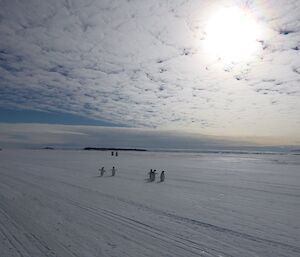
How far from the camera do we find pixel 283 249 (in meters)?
6.48

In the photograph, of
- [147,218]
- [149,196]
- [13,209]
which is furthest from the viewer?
[149,196]

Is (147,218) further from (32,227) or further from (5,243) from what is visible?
(5,243)

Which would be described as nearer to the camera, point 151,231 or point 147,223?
point 151,231

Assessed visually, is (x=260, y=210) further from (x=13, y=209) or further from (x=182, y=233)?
(x=13, y=209)

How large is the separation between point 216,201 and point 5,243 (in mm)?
7672

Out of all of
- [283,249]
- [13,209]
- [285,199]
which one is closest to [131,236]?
[283,249]

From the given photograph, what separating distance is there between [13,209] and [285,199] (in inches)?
384

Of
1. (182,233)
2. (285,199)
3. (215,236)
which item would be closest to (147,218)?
(182,233)

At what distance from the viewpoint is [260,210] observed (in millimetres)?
10375

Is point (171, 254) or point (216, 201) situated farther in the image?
point (216, 201)

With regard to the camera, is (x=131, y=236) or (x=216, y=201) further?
(x=216, y=201)

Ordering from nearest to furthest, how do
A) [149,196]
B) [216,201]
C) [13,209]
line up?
[13,209], [216,201], [149,196]

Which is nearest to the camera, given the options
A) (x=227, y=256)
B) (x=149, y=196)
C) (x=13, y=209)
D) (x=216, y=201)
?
(x=227, y=256)

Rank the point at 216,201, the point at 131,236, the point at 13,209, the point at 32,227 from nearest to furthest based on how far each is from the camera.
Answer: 1. the point at 131,236
2. the point at 32,227
3. the point at 13,209
4. the point at 216,201
